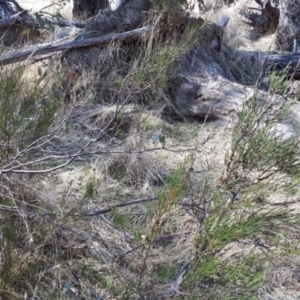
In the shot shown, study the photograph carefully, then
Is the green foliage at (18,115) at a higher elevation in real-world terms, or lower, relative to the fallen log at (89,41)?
higher

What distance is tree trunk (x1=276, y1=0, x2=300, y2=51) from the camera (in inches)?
242

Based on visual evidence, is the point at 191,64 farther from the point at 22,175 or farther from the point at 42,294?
the point at 42,294

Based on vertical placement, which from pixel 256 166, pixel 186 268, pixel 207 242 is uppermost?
pixel 256 166

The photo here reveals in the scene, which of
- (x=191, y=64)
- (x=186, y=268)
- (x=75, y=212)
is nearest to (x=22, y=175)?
(x=75, y=212)

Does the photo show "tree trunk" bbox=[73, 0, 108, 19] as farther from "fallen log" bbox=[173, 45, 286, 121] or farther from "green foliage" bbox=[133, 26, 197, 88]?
"green foliage" bbox=[133, 26, 197, 88]

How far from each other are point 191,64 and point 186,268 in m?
3.09

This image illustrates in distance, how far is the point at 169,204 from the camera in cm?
161

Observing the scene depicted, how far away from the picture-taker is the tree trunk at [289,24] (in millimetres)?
6156

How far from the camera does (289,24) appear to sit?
624cm

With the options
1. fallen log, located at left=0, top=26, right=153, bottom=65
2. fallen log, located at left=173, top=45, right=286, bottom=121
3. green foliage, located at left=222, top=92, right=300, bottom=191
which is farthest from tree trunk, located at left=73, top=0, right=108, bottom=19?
green foliage, located at left=222, top=92, right=300, bottom=191

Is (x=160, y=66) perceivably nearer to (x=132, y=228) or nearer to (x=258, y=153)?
(x=132, y=228)

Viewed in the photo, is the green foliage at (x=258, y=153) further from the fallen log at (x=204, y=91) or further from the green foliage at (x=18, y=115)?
the fallen log at (x=204, y=91)

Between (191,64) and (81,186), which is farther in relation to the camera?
(191,64)

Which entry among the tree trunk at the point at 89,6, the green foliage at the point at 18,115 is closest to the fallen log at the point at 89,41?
the tree trunk at the point at 89,6
